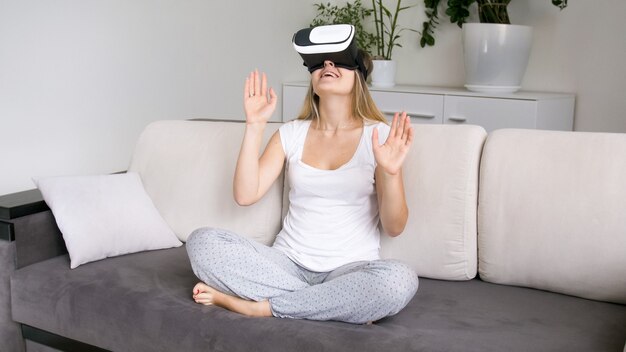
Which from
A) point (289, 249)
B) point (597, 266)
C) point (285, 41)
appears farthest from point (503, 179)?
point (285, 41)

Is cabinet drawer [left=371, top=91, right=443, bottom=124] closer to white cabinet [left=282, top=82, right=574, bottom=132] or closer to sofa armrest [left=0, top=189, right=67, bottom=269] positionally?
white cabinet [left=282, top=82, right=574, bottom=132]

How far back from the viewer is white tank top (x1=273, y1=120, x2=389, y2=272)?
2082 millimetres

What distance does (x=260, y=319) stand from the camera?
6.02 ft

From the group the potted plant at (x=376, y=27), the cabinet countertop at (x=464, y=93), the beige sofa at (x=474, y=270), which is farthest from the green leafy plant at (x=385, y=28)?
the beige sofa at (x=474, y=270)

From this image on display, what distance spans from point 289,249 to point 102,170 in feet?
6.27

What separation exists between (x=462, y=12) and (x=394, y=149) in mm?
2674

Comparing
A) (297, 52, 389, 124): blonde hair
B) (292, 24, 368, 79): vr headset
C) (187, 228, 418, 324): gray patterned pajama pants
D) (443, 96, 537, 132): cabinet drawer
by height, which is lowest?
(187, 228, 418, 324): gray patterned pajama pants

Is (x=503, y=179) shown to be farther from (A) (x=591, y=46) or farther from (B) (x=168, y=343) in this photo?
(A) (x=591, y=46)

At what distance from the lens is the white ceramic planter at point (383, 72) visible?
14.8 feet

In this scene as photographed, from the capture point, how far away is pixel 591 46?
159 inches

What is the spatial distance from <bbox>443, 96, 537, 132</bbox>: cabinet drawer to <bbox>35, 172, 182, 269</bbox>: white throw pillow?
2.05 m

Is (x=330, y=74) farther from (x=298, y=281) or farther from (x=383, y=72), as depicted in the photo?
(x=383, y=72)

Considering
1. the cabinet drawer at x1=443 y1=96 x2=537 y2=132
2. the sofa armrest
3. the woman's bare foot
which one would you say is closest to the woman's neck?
the woman's bare foot

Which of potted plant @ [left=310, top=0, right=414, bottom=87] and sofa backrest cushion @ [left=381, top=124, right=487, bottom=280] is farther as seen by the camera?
potted plant @ [left=310, top=0, right=414, bottom=87]
